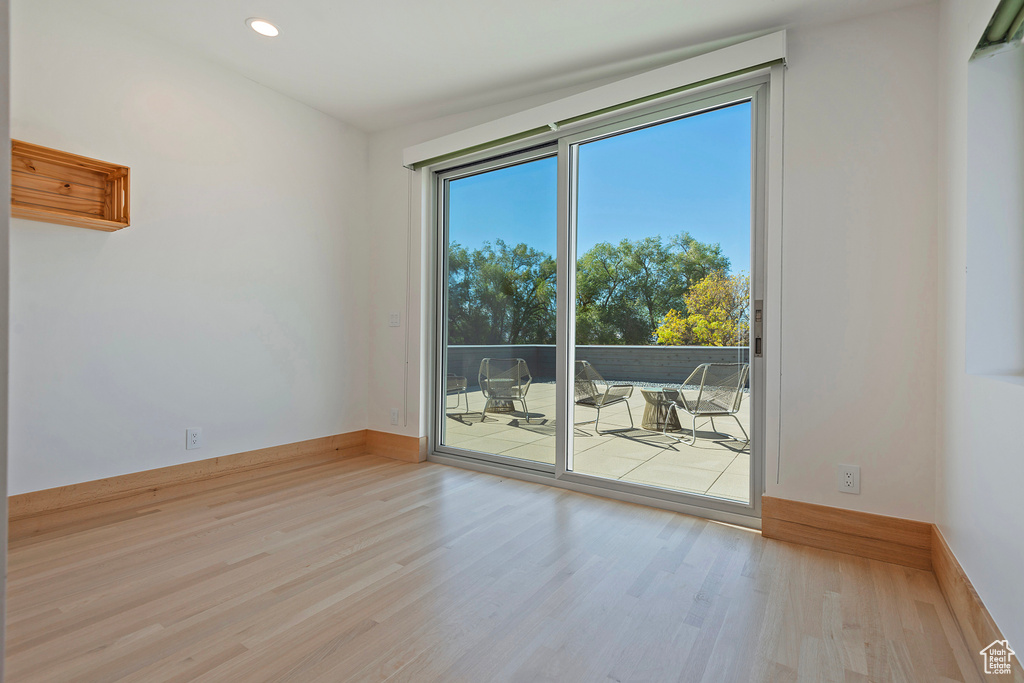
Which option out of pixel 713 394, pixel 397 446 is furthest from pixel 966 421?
pixel 397 446

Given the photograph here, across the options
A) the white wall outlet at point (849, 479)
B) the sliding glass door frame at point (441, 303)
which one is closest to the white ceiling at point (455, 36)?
the sliding glass door frame at point (441, 303)

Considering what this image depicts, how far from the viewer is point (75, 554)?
6.86ft

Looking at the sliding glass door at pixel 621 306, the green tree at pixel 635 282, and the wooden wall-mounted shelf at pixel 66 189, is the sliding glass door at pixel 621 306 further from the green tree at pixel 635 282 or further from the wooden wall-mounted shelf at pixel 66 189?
the wooden wall-mounted shelf at pixel 66 189

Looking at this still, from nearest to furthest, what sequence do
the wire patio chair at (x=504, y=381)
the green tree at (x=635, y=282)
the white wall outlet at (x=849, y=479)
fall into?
the white wall outlet at (x=849, y=479)
the green tree at (x=635, y=282)
the wire patio chair at (x=504, y=381)

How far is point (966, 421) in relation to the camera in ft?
5.68

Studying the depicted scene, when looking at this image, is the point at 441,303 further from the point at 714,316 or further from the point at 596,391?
the point at 714,316

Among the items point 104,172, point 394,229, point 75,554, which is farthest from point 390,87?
point 75,554

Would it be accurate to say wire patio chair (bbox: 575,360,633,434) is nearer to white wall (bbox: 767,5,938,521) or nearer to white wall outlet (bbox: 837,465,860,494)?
white wall (bbox: 767,5,938,521)

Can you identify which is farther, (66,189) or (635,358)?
(635,358)

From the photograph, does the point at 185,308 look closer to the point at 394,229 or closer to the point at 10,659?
the point at 394,229

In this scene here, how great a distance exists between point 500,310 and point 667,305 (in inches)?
48.7

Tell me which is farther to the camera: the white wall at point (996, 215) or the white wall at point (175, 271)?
the white wall at point (175, 271)

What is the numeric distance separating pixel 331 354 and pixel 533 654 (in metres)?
2.99

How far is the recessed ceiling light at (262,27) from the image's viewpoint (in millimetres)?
2674
